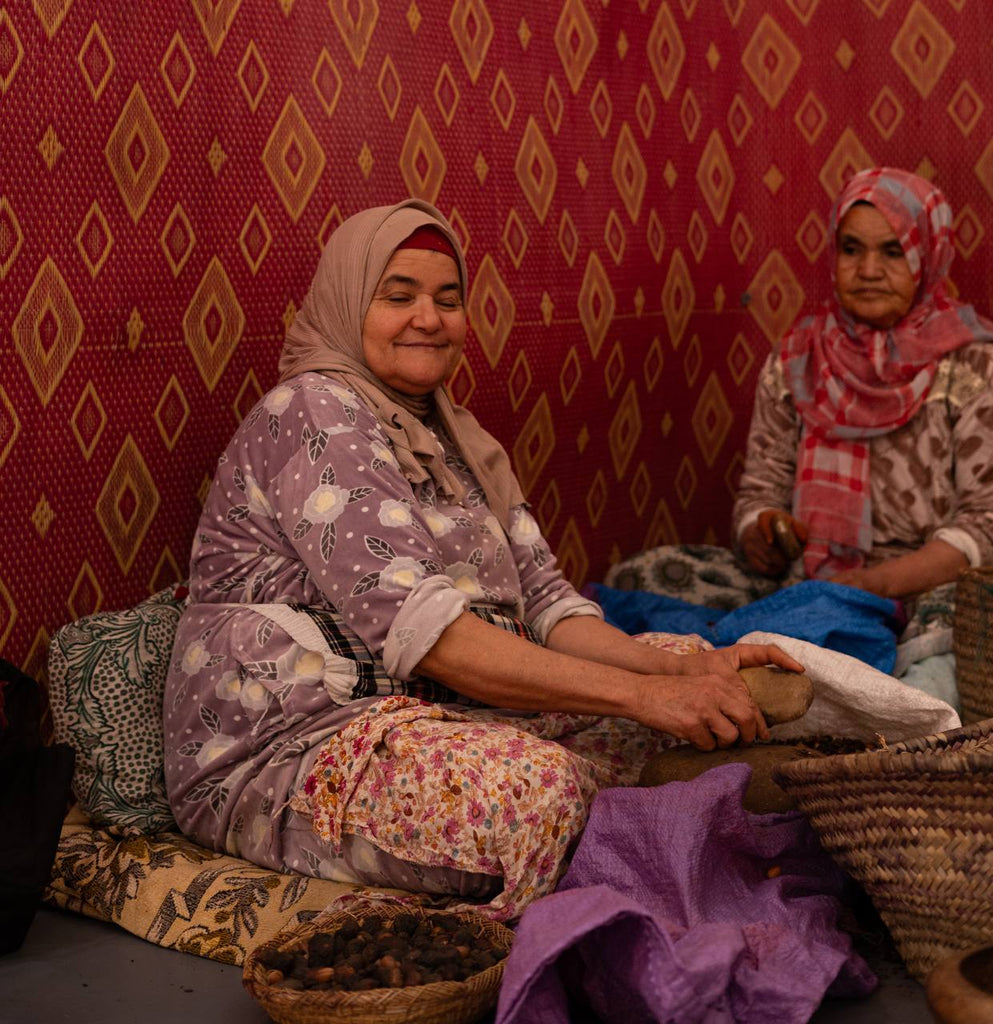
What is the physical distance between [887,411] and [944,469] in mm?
211

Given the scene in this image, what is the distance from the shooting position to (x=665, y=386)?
4.28 meters

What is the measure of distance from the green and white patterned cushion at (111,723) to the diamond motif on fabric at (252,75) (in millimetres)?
1212

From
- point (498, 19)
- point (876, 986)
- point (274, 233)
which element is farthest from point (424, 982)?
point (498, 19)

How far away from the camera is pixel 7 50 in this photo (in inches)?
102

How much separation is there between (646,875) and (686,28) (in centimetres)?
290

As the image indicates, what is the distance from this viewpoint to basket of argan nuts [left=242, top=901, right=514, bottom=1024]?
1904 mm

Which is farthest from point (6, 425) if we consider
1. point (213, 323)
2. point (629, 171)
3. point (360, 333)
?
point (629, 171)

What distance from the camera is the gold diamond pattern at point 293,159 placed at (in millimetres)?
3078

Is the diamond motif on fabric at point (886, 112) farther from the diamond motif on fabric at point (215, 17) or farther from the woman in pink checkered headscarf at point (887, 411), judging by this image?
the diamond motif on fabric at point (215, 17)

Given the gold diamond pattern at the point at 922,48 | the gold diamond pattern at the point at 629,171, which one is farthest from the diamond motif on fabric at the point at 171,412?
the gold diamond pattern at the point at 922,48

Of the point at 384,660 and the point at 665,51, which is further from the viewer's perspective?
the point at 665,51

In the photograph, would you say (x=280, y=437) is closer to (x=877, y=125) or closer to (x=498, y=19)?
(x=498, y=19)

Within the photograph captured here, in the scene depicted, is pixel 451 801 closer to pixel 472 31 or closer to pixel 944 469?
pixel 944 469

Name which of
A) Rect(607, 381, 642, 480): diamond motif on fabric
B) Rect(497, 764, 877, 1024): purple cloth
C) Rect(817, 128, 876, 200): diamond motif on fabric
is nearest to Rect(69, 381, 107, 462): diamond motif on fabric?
Rect(497, 764, 877, 1024): purple cloth
